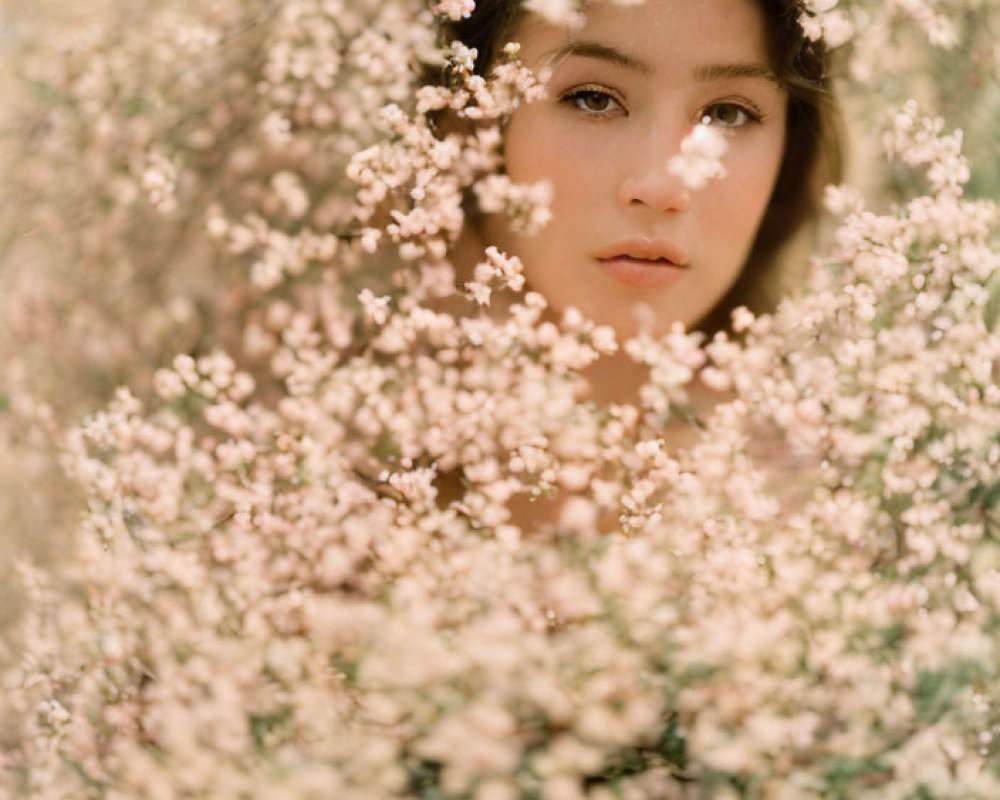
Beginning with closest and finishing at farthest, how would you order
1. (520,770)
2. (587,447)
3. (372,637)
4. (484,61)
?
(520,770) → (372,637) → (587,447) → (484,61)

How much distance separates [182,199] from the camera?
2.93 meters

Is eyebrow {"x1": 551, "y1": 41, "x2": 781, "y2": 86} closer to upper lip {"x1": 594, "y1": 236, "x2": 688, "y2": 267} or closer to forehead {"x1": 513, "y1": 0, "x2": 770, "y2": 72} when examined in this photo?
forehead {"x1": 513, "y1": 0, "x2": 770, "y2": 72}

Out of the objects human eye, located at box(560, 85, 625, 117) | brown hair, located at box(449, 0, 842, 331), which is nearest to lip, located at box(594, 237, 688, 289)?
human eye, located at box(560, 85, 625, 117)

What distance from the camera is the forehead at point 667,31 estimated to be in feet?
7.61

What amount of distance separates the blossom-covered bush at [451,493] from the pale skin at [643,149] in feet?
0.27

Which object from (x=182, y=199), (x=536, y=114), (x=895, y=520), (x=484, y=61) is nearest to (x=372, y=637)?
(x=895, y=520)

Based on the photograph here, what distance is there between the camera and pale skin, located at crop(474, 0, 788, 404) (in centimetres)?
233

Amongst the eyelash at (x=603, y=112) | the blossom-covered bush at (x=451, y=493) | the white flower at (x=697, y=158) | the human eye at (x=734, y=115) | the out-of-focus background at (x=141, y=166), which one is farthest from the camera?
the out-of-focus background at (x=141, y=166)

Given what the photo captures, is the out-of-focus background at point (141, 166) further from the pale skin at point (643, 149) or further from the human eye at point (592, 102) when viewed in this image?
the human eye at point (592, 102)

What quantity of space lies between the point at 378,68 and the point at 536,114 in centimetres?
49

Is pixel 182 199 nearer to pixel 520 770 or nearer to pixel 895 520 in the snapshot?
pixel 895 520

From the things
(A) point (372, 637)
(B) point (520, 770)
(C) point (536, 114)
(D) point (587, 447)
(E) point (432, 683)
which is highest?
(C) point (536, 114)

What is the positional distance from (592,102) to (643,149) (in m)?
0.19

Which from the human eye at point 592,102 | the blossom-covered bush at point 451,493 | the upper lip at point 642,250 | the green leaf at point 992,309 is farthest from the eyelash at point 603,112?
the green leaf at point 992,309
